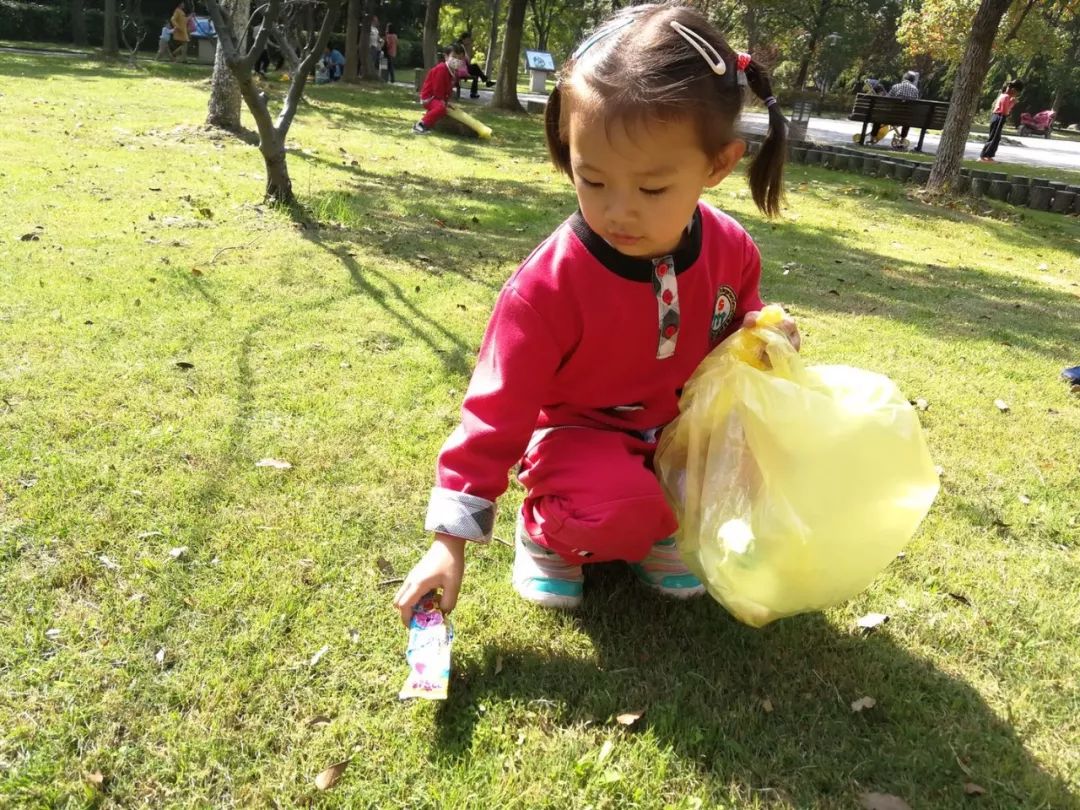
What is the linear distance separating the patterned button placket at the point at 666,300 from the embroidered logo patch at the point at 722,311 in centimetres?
18

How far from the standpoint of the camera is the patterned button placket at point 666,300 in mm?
1836

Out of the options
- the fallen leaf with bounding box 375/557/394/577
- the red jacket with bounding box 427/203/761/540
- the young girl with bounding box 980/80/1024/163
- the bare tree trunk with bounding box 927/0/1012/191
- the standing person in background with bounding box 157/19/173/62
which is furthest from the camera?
the standing person in background with bounding box 157/19/173/62

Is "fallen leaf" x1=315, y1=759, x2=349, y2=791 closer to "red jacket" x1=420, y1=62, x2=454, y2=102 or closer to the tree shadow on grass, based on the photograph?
the tree shadow on grass

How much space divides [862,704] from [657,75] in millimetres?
1393

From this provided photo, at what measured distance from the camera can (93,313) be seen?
3574 millimetres

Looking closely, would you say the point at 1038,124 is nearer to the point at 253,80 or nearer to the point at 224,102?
the point at 224,102

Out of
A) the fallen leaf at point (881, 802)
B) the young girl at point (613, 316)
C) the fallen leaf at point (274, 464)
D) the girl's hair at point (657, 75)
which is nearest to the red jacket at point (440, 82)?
the fallen leaf at point (274, 464)

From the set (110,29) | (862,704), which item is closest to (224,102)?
(862,704)

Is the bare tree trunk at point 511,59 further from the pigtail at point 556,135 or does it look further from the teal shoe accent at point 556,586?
the teal shoe accent at point 556,586

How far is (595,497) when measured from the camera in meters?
1.82

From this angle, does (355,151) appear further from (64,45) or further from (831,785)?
(64,45)

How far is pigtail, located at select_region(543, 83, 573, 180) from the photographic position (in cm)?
181

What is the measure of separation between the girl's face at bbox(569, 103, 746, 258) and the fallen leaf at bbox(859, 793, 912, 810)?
3.88ft

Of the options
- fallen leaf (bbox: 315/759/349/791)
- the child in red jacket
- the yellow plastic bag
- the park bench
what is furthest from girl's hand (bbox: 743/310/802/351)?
the park bench
